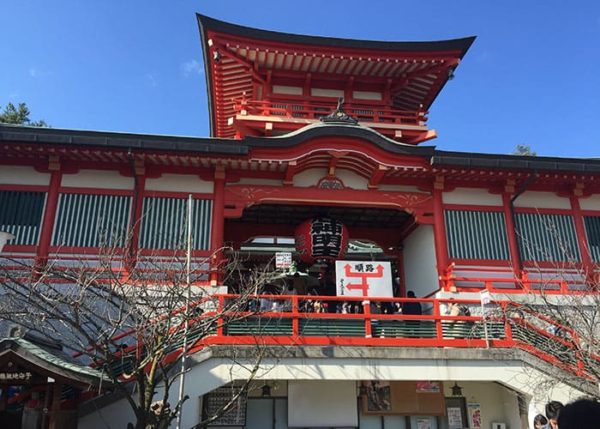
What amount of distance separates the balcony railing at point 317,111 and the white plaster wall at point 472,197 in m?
3.17

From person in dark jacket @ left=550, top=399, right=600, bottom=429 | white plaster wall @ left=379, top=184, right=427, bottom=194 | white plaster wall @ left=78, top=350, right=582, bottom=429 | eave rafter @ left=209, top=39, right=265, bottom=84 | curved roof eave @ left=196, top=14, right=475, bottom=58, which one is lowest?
person in dark jacket @ left=550, top=399, right=600, bottom=429

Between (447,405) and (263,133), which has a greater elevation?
(263,133)

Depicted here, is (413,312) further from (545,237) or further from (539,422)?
(539,422)

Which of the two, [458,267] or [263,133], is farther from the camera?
[263,133]

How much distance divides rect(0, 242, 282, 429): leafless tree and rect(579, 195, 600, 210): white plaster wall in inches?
384

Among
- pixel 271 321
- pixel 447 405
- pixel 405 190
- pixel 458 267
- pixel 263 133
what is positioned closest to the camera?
pixel 271 321

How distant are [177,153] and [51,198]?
332cm

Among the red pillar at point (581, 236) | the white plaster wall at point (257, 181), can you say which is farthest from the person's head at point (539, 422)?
the white plaster wall at point (257, 181)

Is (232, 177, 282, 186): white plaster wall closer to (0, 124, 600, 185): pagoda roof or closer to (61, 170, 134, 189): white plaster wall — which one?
(0, 124, 600, 185): pagoda roof

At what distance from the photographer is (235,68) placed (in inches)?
636

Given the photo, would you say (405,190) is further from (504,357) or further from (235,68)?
(235,68)

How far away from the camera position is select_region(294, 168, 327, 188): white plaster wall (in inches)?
532

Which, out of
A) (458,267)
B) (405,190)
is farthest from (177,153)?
(458,267)

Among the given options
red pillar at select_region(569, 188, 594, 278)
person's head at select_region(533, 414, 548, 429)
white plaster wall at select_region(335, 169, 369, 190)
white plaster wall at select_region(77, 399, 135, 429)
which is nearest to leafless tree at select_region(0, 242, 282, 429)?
white plaster wall at select_region(77, 399, 135, 429)
